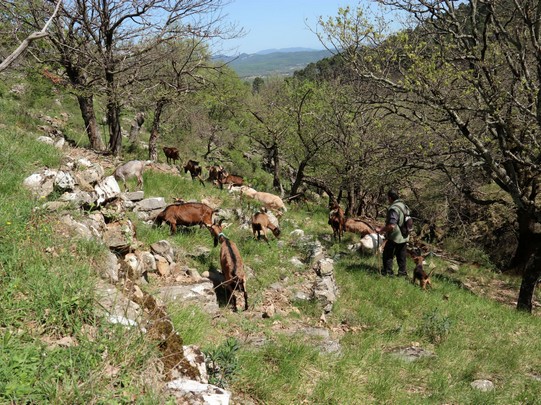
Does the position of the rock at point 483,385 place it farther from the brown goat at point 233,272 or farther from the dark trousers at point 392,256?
the dark trousers at point 392,256

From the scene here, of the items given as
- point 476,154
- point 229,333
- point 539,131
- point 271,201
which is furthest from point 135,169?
point 539,131

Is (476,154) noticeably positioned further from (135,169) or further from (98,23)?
(98,23)

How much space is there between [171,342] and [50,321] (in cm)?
103

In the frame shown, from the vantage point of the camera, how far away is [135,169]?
11.0m

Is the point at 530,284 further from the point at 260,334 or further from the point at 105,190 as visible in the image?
the point at 105,190

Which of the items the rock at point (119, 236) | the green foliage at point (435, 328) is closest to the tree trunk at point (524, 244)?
the green foliage at point (435, 328)

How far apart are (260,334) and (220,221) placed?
393cm

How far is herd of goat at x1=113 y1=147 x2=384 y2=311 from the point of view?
698 cm

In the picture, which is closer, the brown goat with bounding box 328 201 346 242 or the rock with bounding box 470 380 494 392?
the rock with bounding box 470 380 494 392

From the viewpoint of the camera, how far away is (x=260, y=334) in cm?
584

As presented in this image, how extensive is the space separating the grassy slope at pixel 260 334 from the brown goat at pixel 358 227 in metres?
2.85

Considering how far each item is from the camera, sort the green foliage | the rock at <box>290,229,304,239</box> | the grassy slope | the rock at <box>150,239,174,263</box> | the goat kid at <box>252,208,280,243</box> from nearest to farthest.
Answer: the grassy slope < the green foliage < the rock at <box>150,239,174,263</box> < the goat kid at <box>252,208,280,243</box> < the rock at <box>290,229,304,239</box>

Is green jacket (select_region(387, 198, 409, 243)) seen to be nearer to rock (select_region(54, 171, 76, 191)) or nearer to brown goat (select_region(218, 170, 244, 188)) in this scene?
rock (select_region(54, 171, 76, 191))

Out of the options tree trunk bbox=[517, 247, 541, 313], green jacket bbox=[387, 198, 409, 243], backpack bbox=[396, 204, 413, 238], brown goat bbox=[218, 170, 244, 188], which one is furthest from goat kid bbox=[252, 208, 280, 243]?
tree trunk bbox=[517, 247, 541, 313]
